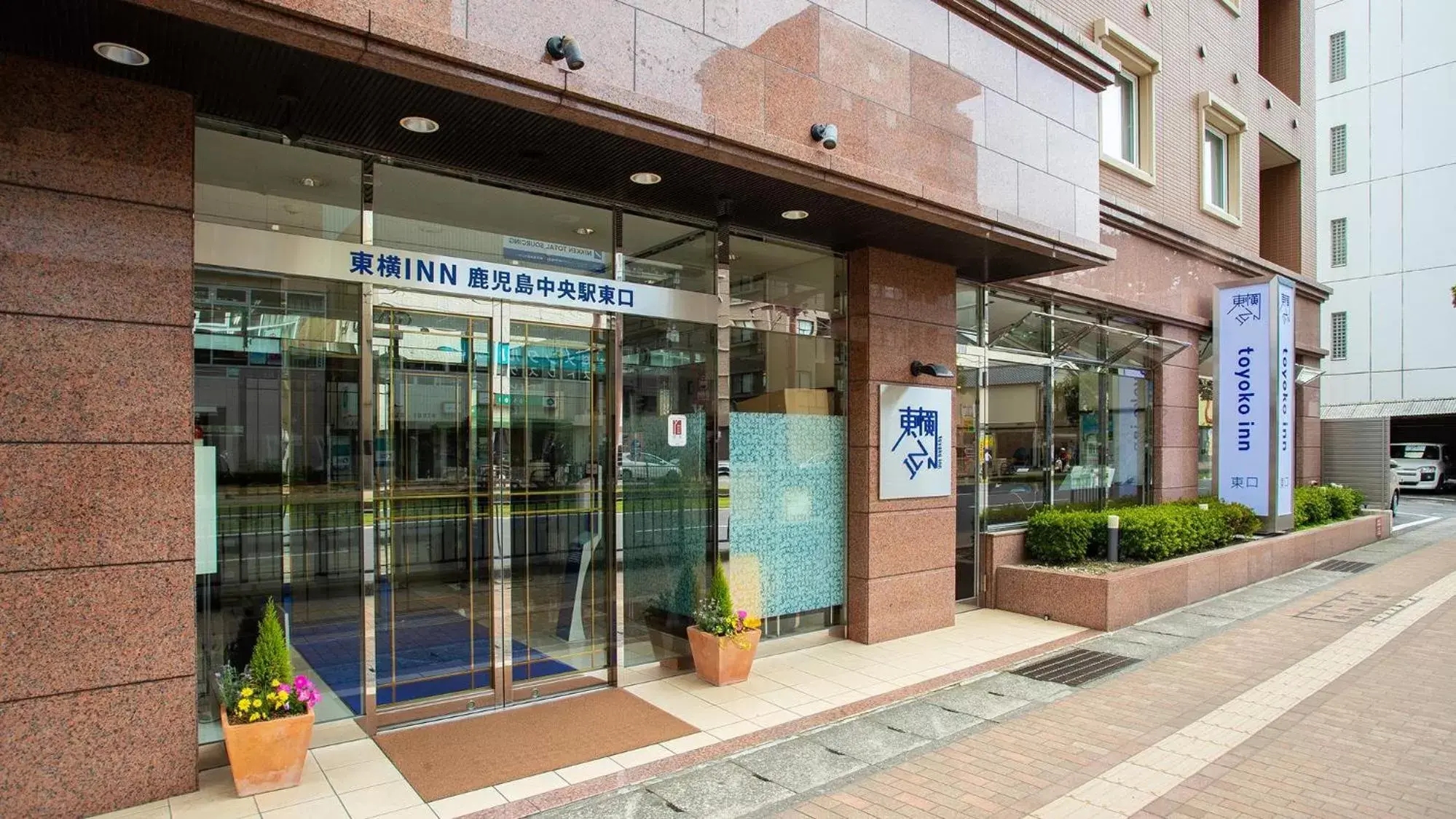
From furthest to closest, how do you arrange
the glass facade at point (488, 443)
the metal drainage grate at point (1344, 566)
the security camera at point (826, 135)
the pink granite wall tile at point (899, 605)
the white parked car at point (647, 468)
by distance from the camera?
the metal drainage grate at point (1344, 566), the pink granite wall tile at point (899, 605), the white parked car at point (647, 468), the security camera at point (826, 135), the glass facade at point (488, 443)

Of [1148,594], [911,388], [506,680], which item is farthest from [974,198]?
[506,680]

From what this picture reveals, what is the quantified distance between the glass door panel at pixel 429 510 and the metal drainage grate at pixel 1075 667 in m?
4.96

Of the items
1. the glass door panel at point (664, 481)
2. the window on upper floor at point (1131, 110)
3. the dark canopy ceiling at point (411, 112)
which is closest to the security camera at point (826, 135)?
the dark canopy ceiling at point (411, 112)

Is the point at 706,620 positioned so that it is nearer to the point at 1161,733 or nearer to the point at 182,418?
the point at 1161,733

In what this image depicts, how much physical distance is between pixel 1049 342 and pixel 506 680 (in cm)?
875

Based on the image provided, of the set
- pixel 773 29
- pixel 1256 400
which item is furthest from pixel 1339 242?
pixel 773 29

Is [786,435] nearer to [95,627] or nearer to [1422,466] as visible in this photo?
[95,627]

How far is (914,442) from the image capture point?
902 centimetres

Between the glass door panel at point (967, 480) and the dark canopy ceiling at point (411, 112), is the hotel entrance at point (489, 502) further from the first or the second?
the glass door panel at point (967, 480)

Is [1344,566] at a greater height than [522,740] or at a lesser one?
lesser

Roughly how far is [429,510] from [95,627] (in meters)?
2.29


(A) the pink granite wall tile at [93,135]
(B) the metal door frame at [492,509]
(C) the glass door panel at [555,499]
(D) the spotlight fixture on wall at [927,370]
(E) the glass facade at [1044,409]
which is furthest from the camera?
(E) the glass facade at [1044,409]

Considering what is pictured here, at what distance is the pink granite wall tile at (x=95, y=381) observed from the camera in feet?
14.9

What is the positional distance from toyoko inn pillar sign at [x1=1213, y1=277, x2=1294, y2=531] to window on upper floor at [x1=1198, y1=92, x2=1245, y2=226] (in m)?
2.30
